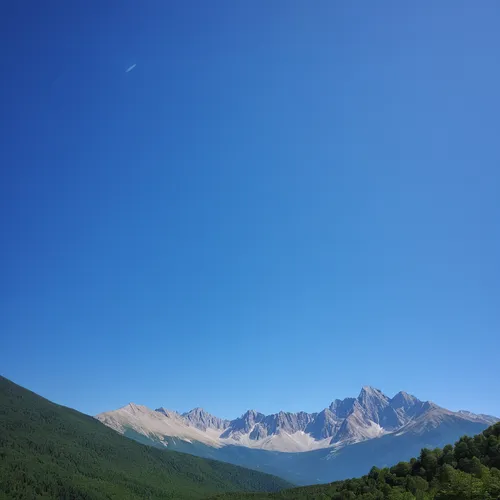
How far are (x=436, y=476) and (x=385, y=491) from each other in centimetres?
1630

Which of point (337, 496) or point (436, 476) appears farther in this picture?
point (337, 496)

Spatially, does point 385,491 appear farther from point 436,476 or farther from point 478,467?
point 478,467

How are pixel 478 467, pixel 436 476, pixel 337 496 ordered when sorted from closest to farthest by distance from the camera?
pixel 478 467, pixel 436 476, pixel 337 496

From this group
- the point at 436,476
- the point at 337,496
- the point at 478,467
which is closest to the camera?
the point at 478,467

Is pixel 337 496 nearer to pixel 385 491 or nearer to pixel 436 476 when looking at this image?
pixel 385 491

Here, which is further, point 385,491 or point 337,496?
point 337,496

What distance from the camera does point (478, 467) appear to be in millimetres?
107625

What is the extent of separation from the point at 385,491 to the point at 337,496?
30.8 metres

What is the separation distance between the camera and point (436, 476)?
388ft

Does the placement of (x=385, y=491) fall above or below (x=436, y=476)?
below

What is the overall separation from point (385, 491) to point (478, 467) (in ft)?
98.5

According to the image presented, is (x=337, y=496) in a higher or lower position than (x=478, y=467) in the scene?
lower

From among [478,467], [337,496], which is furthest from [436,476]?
[337,496]

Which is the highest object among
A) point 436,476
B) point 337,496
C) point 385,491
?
point 436,476
